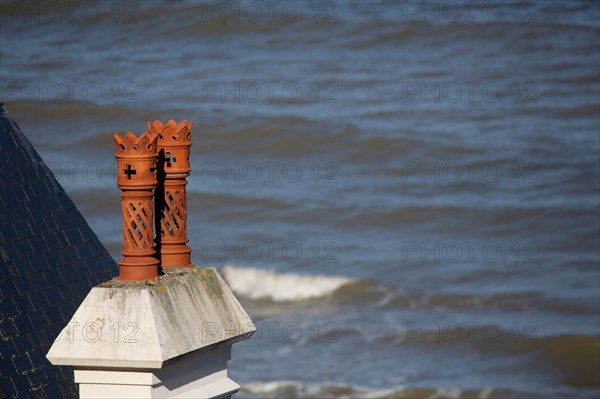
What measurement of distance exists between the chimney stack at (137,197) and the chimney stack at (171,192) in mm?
461

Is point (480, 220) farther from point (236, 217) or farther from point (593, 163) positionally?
point (236, 217)

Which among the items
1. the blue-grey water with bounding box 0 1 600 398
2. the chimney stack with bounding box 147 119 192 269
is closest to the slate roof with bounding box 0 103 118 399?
the chimney stack with bounding box 147 119 192 269

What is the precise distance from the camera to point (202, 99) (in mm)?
47750

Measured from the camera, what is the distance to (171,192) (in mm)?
6820

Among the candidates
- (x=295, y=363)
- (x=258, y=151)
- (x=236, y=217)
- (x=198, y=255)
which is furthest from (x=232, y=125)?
(x=295, y=363)

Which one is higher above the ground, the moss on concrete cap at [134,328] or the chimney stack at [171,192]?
the chimney stack at [171,192]

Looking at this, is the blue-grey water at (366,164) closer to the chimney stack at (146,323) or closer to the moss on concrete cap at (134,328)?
the chimney stack at (146,323)

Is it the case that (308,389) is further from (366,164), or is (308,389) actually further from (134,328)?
(134,328)

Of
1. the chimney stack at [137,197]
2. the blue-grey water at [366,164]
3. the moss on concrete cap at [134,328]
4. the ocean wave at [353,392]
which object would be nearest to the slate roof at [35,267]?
the moss on concrete cap at [134,328]

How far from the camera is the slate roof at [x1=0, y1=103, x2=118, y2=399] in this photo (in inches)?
329

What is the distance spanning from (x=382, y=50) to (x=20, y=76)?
15830mm

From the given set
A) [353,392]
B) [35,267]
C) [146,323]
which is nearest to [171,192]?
[146,323]

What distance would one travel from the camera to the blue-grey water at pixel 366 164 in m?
29.3

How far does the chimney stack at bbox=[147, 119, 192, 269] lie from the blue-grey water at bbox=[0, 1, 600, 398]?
763 inches
